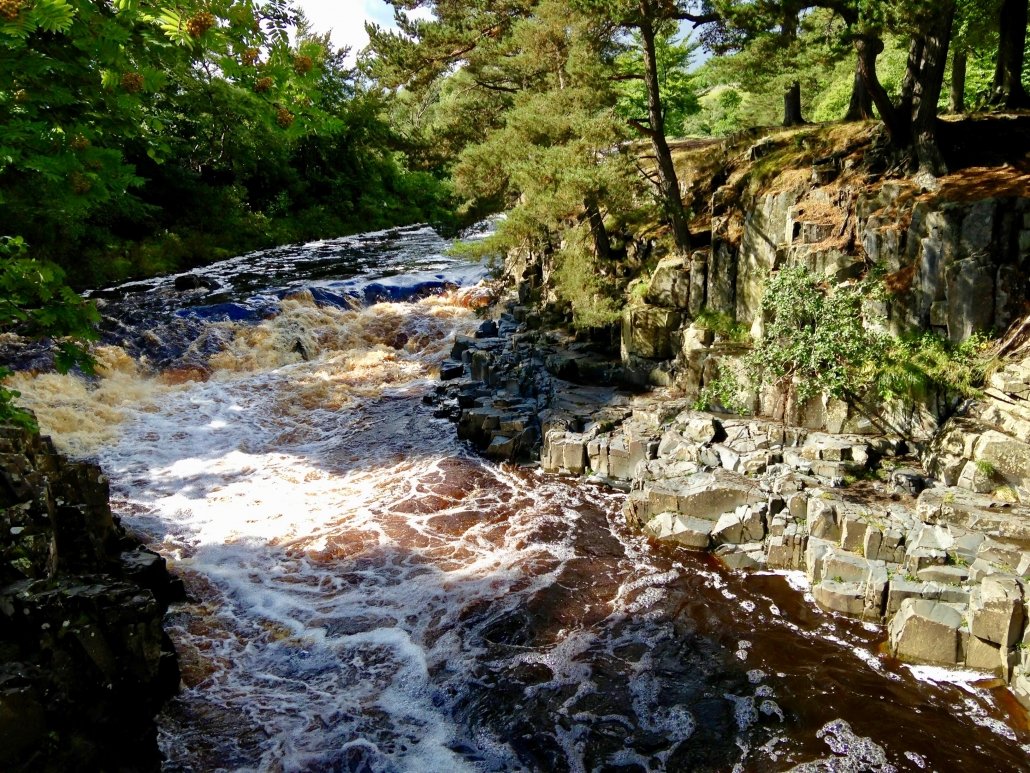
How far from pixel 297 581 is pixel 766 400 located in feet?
29.4

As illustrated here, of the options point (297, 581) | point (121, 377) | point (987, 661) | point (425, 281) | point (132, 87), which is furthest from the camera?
point (425, 281)

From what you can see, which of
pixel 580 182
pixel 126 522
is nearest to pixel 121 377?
pixel 126 522

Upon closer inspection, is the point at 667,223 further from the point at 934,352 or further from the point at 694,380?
the point at 934,352

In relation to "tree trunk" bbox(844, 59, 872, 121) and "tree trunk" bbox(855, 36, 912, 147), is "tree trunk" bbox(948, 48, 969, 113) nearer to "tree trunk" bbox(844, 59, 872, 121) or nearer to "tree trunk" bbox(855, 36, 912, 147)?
"tree trunk" bbox(844, 59, 872, 121)

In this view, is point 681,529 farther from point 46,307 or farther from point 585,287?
point 46,307

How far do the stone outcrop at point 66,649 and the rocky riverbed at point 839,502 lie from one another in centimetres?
751

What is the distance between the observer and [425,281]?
2695 cm

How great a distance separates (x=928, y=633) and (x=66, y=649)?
9.28 meters

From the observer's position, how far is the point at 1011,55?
14.6 meters

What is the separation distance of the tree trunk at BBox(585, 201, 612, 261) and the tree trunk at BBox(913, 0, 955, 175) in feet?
26.7

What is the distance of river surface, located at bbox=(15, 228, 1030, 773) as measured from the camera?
7039mm

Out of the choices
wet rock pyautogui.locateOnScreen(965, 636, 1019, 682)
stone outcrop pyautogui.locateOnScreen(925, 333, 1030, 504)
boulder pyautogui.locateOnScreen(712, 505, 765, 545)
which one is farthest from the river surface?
stone outcrop pyautogui.locateOnScreen(925, 333, 1030, 504)

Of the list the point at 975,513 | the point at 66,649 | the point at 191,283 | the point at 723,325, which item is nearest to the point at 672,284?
the point at 723,325

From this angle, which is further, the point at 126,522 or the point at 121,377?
the point at 121,377
